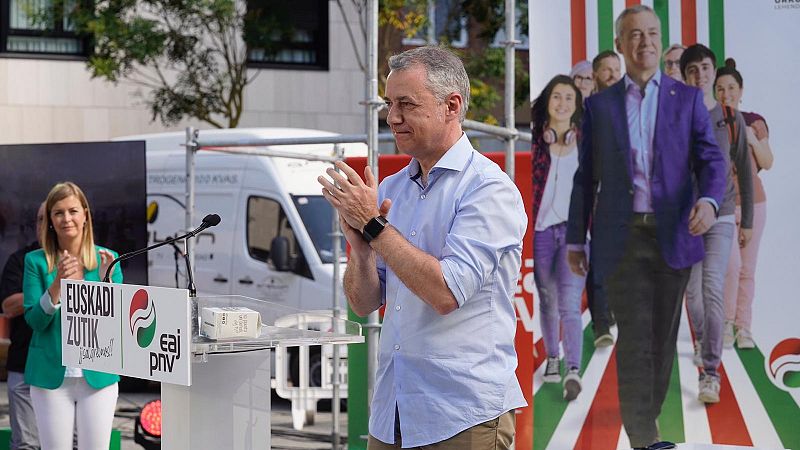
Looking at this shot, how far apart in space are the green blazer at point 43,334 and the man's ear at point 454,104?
3.21 m

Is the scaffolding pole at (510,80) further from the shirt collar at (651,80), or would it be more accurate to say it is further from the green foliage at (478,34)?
the green foliage at (478,34)

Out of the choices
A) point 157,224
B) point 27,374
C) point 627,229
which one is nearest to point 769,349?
point 627,229

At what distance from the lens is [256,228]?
1343cm

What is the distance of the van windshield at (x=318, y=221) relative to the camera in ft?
42.5

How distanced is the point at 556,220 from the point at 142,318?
270cm

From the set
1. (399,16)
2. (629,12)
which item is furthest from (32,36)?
(629,12)

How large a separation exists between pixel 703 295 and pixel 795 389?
0.58 metres

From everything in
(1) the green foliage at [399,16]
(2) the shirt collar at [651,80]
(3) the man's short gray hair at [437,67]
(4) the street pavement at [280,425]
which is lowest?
(4) the street pavement at [280,425]

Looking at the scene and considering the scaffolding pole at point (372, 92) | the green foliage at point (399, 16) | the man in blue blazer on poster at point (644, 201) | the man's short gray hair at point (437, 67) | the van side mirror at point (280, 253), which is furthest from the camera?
the green foliage at point (399, 16)

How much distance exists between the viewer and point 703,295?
606cm

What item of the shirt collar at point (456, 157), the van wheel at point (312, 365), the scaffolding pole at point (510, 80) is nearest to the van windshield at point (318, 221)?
the van wheel at point (312, 365)

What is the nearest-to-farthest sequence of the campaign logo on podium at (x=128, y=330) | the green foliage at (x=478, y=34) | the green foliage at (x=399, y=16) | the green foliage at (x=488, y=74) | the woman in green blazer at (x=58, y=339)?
the campaign logo on podium at (x=128, y=330)
the woman in green blazer at (x=58, y=339)
the green foliage at (x=399, y=16)
the green foliage at (x=478, y=34)
the green foliage at (x=488, y=74)

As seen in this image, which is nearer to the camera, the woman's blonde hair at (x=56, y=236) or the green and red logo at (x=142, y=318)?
the green and red logo at (x=142, y=318)

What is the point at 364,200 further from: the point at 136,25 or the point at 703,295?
the point at 136,25
